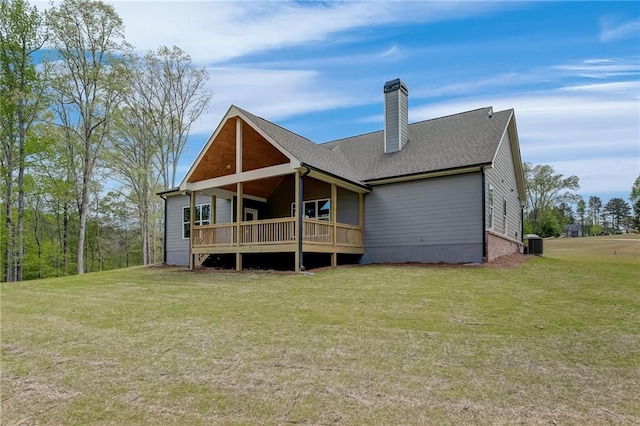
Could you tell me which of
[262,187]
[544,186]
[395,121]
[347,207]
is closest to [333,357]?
[347,207]

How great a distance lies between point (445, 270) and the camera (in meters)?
11.4

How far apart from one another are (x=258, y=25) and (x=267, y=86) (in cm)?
705

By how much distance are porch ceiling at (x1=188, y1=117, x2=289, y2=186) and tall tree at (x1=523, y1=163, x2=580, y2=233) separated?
46.1 metres

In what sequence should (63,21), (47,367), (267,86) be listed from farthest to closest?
(63,21)
(267,86)
(47,367)

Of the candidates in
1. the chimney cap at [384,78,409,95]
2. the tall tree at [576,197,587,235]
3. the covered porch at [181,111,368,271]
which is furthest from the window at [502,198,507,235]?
the tall tree at [576,197,587,235]

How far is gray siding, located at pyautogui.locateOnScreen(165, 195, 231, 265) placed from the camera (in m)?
18.2

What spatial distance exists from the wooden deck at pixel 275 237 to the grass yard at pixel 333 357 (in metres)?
4.00

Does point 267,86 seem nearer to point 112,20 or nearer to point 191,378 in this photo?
point 112,20

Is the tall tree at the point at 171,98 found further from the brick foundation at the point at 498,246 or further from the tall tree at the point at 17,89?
the brick foundation at the point at 498,246

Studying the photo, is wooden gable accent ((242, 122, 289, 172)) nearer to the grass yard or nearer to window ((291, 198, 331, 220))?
window ((291, 198, 331, 220))

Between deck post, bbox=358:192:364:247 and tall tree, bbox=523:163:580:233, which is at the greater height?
tall tree, bbox=523:163:580:233

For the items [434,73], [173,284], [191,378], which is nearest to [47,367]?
[191,378]

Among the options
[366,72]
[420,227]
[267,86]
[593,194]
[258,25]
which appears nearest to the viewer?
[258,25]

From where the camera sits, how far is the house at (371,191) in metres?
12.8
